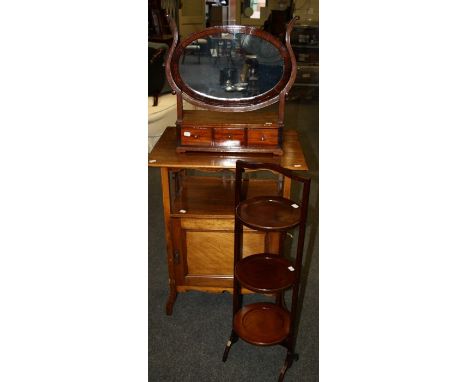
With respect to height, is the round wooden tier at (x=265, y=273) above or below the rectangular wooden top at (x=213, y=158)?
below

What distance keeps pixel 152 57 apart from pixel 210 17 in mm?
1835

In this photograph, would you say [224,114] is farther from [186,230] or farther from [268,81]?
[186,230]

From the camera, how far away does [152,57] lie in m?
3.72

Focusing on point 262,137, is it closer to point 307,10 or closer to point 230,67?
point 230,67

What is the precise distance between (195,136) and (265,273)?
63 cm

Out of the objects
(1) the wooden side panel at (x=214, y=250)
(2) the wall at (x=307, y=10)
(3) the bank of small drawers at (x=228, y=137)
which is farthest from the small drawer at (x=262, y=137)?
(2) the wall at (x=307, y=10)

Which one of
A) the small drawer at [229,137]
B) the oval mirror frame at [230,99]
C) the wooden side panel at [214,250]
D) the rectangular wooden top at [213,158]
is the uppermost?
the oval mirror frame at [230,99]

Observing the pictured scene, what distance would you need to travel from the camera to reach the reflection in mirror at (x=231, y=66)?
5.41ft

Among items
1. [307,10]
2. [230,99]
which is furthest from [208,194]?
[307,10]

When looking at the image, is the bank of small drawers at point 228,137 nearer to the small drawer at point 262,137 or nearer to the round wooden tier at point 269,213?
the small drawer at point 262,137

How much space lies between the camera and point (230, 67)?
1.71 metres

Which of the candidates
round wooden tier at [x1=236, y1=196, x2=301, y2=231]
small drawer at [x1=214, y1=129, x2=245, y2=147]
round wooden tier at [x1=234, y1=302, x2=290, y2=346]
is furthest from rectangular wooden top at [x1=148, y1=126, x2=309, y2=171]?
round wooden tier at [x1=234, y1=302, x2=290, y2=346]

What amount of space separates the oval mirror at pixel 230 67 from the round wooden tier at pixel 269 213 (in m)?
0.44

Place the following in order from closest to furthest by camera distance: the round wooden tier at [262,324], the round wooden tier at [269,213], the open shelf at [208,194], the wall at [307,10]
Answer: the round wooden tier at [269,213]
the round wooden tier at [262,324]
the open shelf at [208,194]
the wall at [307,10]
